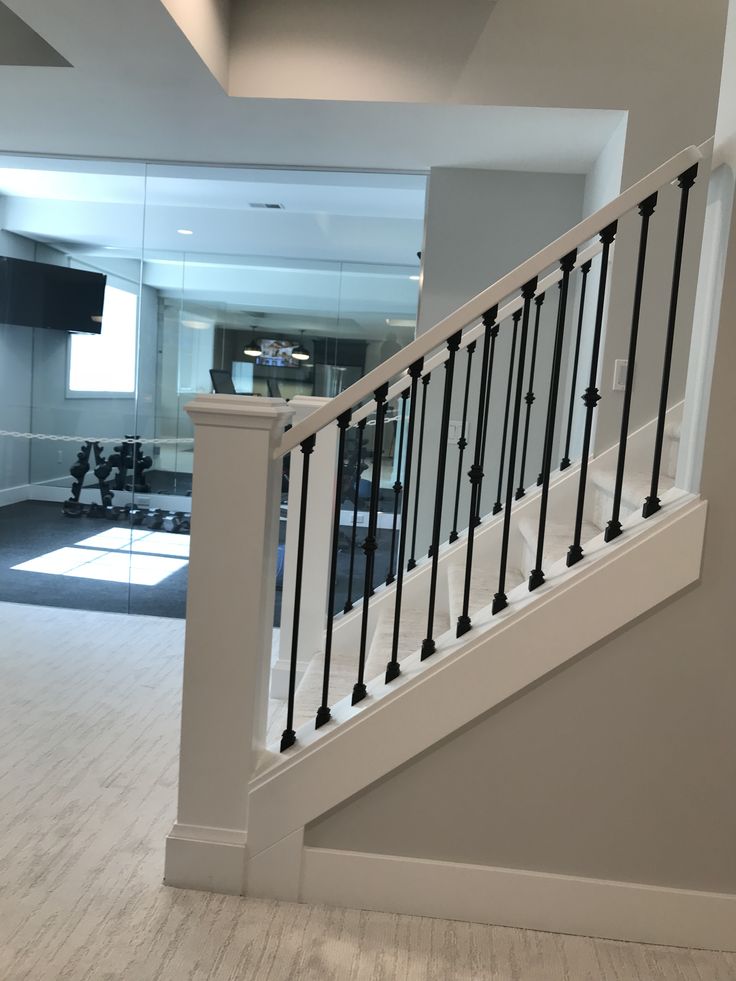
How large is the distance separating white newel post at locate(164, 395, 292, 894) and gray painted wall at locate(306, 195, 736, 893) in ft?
1.07

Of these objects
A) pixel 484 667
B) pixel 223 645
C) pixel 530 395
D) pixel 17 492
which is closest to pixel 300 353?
pixel 530 395

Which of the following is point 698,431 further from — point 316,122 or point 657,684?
point 316,122

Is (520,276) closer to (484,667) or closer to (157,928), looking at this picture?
(484,667)

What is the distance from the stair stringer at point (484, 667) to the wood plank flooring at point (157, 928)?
0.25 metres

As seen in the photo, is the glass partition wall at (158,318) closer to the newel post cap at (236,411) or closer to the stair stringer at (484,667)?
the newel post cap at (236,411)

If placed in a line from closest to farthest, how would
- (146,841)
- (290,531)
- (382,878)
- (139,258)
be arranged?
1. (382,878)
2. (146,841)
3. (290,531)
4. (139,258)

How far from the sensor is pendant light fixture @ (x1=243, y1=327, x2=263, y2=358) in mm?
4676

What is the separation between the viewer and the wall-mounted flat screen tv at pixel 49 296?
4805mm

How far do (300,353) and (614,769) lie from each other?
314 cm

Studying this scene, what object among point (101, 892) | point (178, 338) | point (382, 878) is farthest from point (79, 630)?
point (382, 878)

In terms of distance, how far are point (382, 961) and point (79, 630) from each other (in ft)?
9.96

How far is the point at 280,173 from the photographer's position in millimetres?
4582

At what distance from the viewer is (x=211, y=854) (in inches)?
84.7

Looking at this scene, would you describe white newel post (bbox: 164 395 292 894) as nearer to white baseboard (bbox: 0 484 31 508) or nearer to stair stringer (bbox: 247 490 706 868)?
stair stringer (bbox: 247 490 706 868)
